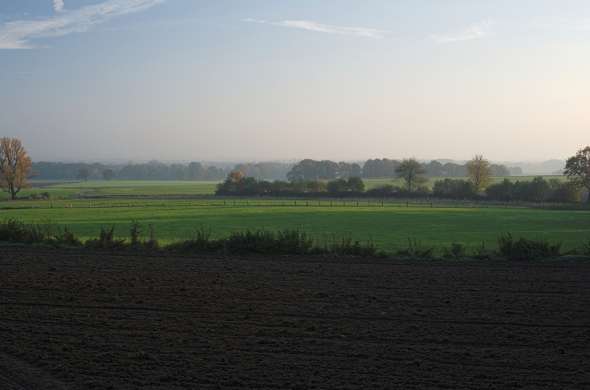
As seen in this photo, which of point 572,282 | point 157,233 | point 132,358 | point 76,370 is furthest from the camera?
point 157,233

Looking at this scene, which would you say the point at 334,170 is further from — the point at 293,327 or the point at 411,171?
→ the point at 293,327

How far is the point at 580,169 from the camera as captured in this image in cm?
8669

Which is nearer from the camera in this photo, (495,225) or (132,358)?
(132,358)

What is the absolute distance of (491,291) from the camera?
14.9 metres

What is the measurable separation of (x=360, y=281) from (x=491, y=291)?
379cm

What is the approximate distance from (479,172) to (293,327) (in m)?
100

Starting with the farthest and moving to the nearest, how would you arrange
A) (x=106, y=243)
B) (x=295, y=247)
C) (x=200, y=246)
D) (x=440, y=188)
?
(x=440, y=188), (x=106, y=243), (x=200, y=246), (x=295, y=247)

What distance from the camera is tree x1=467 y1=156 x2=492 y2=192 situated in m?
103

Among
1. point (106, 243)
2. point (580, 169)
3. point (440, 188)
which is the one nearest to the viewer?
point (106, 243)

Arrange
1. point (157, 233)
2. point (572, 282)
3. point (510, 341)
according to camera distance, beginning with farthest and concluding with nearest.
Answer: point (157, 233)
point (572, 282)
point (510, 341)

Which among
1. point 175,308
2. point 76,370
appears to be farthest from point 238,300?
point 76,370

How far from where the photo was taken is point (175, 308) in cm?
1304

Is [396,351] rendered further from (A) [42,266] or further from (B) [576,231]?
(B) [576,231]

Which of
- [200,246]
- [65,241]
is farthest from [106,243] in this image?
[200,246]
